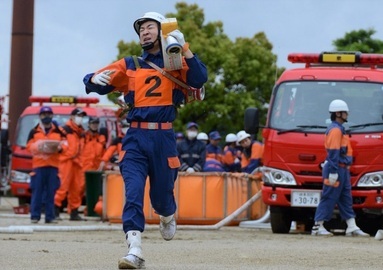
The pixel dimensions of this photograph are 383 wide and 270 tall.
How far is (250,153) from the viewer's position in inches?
1078

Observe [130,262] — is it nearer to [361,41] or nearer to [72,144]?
[72,144]

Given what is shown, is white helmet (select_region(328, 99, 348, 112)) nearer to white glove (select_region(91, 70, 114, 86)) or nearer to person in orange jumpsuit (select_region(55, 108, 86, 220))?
person in orange jumpsuit (select_region(55, 108, 86, 220))

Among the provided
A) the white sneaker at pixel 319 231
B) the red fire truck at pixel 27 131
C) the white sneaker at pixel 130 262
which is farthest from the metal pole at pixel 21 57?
the white sneaker at pixel 130 262

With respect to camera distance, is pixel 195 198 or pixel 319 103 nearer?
pixel 319 103

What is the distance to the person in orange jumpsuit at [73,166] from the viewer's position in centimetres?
2556

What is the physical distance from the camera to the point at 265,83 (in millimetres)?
71500

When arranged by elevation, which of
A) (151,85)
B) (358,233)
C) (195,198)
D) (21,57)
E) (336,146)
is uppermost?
(21,57)

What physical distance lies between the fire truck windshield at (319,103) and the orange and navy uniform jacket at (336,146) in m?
0.75

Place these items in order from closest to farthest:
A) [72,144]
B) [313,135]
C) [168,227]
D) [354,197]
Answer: [168,227] < [313,135] < [354,197] < [72,144]

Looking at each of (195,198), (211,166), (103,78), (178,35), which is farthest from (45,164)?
(178,35)

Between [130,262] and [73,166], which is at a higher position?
[73,166]

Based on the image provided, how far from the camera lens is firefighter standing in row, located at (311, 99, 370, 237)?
2052cm

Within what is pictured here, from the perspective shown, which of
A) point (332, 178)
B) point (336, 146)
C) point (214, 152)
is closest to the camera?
point (336, 146)

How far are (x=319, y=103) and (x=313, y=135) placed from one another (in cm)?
56
